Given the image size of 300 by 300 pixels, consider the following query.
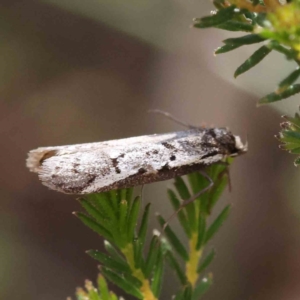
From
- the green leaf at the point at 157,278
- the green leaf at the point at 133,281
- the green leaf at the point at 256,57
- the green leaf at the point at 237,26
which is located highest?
the green leaf at the point at 237,26

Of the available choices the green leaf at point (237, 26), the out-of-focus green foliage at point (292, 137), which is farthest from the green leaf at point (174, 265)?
the green leaf at point (237, 26)

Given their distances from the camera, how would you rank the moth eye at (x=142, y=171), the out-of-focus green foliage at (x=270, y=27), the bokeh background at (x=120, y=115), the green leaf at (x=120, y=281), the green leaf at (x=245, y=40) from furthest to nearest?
the bokeh background at (x=120, y=115) < the moth eye at (x=142, y=171) < the green leaf at (x=120, y=281) < the green leaf at (x=245, y=40) < the out-of-focus green foliage at (x=270, y=27)

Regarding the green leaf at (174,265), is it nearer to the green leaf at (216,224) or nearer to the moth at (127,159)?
the green leaf at (216,224)

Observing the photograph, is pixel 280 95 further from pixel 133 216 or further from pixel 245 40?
pixel 133 216

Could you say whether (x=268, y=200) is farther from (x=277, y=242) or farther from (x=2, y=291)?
(x=2, y=291)

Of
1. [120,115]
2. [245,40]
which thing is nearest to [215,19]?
[245,40]

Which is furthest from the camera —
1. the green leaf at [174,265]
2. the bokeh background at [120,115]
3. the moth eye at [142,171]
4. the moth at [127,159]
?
the bokeh background at [120,115]

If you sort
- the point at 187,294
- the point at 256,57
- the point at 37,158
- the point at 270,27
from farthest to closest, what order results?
1. the point at 37,158
2. the point at 187,294
3. the point at 256,57
4. the point at 270,27
